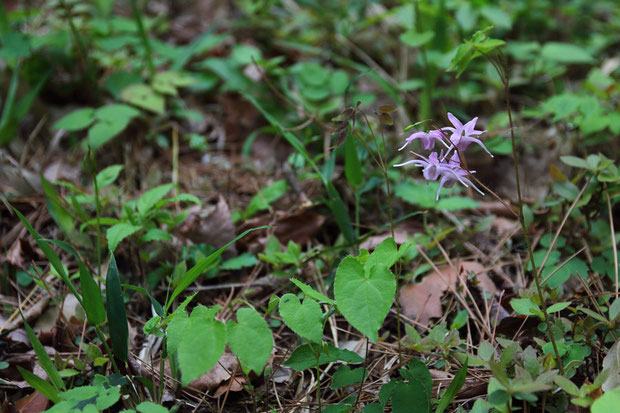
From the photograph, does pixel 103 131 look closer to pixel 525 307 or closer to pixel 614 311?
pixel 525 307

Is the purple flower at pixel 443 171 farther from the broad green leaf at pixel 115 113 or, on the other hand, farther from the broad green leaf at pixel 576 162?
the broad green leaf at pixel 115 113

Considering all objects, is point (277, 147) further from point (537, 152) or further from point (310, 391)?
point (310, 391)

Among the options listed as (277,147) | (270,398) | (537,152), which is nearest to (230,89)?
(277,147)

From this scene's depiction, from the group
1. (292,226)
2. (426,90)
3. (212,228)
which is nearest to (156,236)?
(212,228)

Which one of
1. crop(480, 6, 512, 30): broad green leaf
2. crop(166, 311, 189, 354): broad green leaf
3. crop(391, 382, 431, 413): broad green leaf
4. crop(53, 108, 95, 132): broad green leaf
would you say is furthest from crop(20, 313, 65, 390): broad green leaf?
crop(480, 6, 512, 30): broad green leaf

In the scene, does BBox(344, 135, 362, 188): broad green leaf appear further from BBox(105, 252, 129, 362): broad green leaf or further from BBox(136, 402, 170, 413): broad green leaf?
BBox(136, 402, 170, 413): broad green leaf

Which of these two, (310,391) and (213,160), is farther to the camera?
(213,160)
